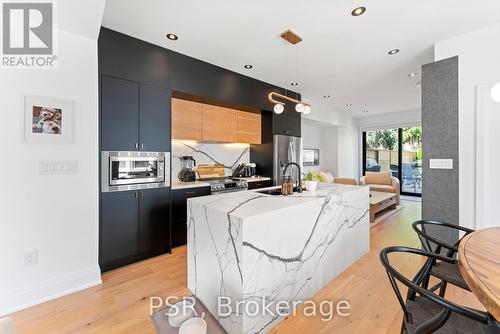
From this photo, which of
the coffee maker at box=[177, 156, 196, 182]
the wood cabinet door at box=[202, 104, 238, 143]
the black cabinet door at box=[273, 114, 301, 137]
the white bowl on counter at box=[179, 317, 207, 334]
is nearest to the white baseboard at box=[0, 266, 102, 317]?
the white bowl on counter at box=[179, 317, 207, 334]

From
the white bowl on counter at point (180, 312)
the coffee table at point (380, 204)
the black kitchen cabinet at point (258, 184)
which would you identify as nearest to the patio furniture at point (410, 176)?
the coffee table at point (380, 204)

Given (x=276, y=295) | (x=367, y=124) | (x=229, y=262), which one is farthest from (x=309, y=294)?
(x=367, y=124)

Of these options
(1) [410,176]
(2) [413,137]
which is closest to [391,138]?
(2) [413,137]

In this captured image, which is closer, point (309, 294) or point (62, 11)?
point (62, 11)

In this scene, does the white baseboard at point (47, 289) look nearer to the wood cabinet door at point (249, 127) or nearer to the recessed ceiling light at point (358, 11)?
the wood cabinet door at point (249, 127)

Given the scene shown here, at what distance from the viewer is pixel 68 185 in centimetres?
209

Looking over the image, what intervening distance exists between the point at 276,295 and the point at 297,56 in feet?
9.72

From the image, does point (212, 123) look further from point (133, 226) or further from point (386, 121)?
point (386, 121)

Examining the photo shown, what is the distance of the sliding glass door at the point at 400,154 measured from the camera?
7176mm

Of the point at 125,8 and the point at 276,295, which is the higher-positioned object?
the point at 125,8

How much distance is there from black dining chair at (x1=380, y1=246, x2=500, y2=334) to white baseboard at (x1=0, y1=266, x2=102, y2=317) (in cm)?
253

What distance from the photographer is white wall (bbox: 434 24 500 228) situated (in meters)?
2.37

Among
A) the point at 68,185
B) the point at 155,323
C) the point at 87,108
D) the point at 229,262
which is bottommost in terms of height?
the point at 155,323

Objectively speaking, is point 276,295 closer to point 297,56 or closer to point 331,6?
point 331,6
